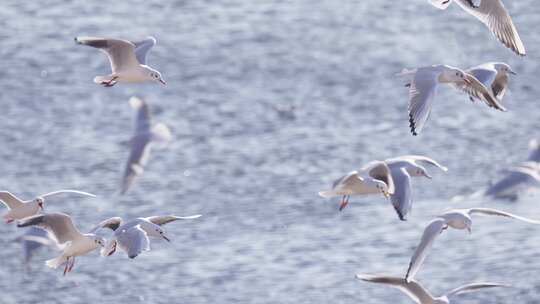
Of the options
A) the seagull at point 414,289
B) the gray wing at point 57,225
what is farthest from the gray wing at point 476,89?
the gray wing at point 57,225

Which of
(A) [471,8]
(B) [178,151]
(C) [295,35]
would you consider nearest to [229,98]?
(B) [178,151]

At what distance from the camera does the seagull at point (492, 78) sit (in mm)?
11256

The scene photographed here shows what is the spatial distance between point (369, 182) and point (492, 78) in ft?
4.66

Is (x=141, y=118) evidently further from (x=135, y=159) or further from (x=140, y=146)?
(x=135, y=159)

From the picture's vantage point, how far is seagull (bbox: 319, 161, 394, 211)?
10.7m

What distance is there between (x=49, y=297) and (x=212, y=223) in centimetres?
250

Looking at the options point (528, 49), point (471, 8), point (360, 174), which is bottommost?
point (528, 49)

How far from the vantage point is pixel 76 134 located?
20.3 metres

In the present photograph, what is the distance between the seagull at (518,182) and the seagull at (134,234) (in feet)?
18.0

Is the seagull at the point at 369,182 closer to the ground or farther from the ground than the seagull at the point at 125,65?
closer to the ground

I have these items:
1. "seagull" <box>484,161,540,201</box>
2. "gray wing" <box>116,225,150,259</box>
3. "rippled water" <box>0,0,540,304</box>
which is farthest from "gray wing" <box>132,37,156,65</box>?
"seagull" <box>484,161,540,201</box>

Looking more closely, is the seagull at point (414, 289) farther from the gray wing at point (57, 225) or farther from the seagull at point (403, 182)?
the gray wing at point (57, 225)

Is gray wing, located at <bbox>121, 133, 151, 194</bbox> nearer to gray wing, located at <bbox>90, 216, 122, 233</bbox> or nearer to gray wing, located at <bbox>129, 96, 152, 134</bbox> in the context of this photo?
gray wing, located at <bbox>129, 96, 152, 134</bbox>

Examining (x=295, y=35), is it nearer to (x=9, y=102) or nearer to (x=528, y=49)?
(x=528, y=49)
